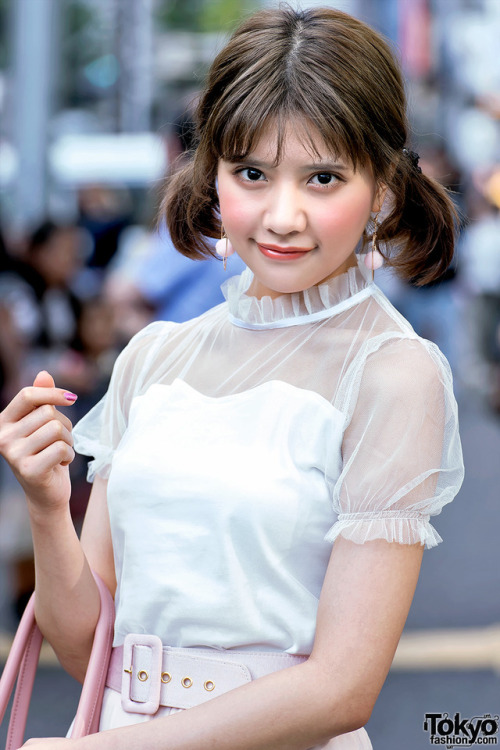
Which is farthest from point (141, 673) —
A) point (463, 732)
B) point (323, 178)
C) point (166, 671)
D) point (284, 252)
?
point (463, 732)

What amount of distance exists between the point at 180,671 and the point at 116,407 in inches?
17.5

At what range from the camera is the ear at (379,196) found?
165cm

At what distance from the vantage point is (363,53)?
62.0 inches

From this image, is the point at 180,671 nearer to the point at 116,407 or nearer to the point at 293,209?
the point at 116,407

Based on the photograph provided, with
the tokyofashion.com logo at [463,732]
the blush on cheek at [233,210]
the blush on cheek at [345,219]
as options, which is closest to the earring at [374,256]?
the blush on cheek at [345,219]

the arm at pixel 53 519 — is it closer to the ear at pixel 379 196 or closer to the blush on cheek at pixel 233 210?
the blush on cheek at pixel 233 210

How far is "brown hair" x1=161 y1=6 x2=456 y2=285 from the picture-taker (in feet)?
5.05

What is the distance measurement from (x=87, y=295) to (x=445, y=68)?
11840 mm

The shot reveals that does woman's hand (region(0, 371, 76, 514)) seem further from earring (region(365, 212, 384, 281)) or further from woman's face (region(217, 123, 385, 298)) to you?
earring (region(365, 212, 384, 281))

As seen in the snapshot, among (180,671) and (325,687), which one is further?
(180,671)

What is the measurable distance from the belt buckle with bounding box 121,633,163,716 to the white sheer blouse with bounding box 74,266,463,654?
0.02 metres

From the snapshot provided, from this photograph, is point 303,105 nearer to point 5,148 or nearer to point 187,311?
point 187,311

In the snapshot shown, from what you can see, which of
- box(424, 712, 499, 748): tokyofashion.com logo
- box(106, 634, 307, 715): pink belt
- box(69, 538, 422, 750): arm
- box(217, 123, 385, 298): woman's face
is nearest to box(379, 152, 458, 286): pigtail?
box(217, 123, 385, 298): woman's face

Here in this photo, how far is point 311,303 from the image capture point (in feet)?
5.53
